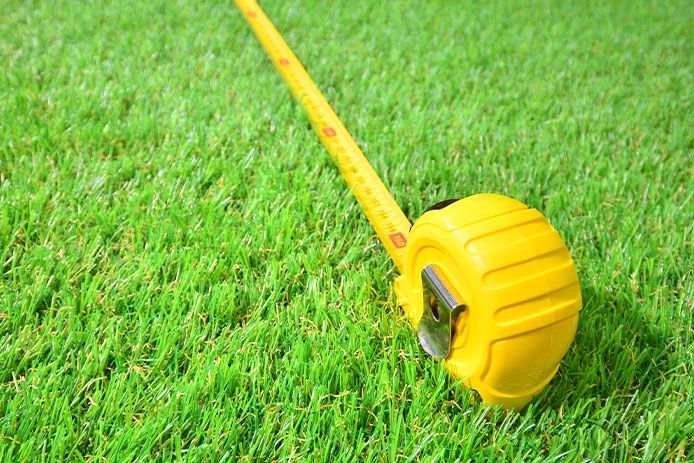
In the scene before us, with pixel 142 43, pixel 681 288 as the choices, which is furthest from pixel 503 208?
pixel 142 43

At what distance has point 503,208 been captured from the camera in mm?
1255

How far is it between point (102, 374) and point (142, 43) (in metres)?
2.31

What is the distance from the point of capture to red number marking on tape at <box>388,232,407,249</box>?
5.67 feet

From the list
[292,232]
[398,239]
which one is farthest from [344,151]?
[398,239]

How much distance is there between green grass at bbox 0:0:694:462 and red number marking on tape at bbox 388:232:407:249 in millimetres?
93

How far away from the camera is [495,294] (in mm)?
1143

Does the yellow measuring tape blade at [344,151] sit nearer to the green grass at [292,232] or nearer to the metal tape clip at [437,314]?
the green grass at [292,232]

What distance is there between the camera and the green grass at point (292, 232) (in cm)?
130

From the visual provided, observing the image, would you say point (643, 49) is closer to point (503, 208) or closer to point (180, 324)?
point (503, 208)

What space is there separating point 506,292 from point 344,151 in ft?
4.06

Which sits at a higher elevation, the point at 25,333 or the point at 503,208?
the point at 25,333

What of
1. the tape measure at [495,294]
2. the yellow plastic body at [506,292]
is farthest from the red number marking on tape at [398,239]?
the yellow plastic body at [506,292]

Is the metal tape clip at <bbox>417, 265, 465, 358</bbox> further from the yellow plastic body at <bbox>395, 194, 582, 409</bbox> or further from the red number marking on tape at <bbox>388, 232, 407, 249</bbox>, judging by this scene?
the red number marking on tape at <bbox>388, 232, 407, 249</bbox>

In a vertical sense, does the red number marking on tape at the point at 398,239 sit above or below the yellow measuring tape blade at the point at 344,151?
below
